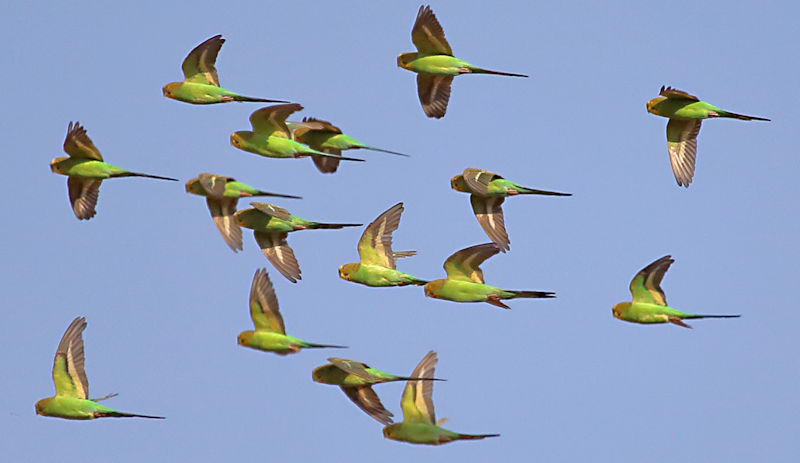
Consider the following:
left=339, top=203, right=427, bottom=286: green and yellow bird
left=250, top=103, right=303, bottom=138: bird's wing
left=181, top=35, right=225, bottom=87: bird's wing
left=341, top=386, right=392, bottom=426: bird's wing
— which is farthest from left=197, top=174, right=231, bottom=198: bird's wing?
left=341, top=386, right=392, bottom=426: bird's wing

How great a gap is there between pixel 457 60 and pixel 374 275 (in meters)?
4.93

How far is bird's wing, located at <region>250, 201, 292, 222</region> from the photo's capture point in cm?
3647

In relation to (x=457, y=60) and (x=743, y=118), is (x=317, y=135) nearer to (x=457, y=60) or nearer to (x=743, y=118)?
(x=457, y=60)

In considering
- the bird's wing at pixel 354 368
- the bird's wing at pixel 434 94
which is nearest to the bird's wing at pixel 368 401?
the bird's wing at pixel 354 368

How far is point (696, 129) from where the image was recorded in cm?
3766

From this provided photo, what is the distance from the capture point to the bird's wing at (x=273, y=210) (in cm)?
3647

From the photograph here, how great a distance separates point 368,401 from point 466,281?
3.24 m

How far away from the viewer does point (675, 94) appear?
36.6 metres

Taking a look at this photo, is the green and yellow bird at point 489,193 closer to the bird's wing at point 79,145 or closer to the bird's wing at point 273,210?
the bird's wing at point 273,210

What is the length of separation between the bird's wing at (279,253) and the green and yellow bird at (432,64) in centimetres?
Result: 430

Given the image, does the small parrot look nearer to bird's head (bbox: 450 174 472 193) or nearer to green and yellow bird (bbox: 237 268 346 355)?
green and yellow bird (bbox: 237 268 346 355)

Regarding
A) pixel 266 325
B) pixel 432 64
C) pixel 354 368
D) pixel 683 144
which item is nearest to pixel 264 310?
pixel 266 325

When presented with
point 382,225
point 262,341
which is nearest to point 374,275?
point 382,225

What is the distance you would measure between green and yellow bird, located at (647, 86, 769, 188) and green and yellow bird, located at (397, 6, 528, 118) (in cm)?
383
